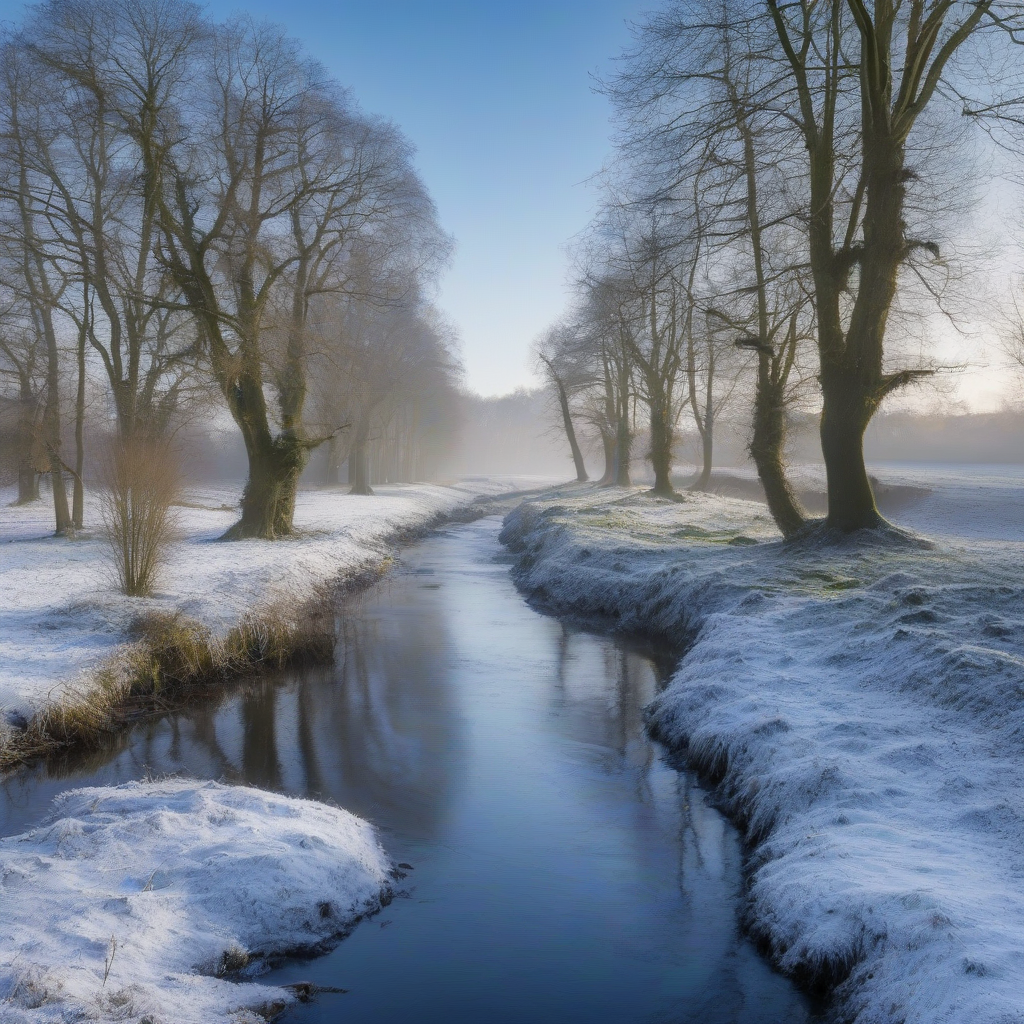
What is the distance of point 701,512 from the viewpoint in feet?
77.4

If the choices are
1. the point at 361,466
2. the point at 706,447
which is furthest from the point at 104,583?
the point at 361,466

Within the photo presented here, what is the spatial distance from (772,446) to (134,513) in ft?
35.0

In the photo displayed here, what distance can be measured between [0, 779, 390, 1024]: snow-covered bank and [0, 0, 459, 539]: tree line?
11.0 metres

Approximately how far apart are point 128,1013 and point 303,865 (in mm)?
1584

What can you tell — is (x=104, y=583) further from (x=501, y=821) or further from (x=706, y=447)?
(x=706, y=447)

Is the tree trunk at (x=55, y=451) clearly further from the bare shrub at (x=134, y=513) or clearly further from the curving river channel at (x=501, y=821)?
the curving river channel at (x=501, y=821)

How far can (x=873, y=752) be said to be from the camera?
19.5 ft

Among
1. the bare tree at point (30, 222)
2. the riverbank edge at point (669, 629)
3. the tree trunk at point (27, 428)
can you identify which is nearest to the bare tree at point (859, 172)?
the riverbank edge at point (669, 629)

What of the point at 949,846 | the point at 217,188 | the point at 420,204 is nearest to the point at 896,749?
the point at 949,846

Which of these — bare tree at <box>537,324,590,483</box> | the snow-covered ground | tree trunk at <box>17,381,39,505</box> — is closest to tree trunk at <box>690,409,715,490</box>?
bare tree at <box>537,324,590,483</box>

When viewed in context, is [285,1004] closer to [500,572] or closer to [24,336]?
[500,572]

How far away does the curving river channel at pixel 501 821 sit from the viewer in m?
4.34

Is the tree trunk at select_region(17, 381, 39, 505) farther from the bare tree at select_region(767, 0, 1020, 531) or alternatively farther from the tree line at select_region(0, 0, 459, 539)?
the bare tree at select_region(767, 0, 1020, 531)

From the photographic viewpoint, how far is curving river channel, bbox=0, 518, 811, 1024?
4.34 m
